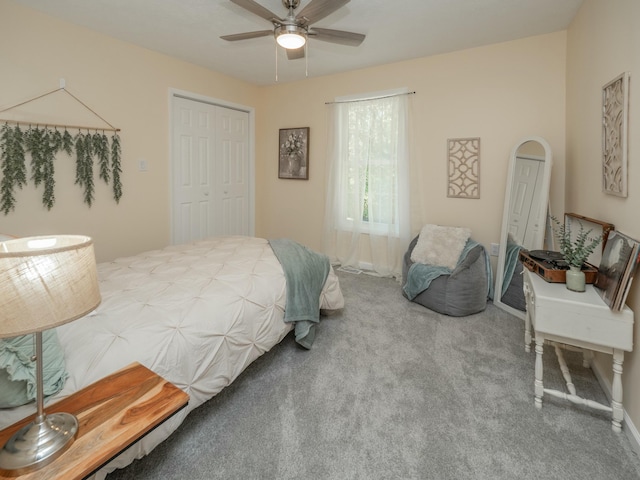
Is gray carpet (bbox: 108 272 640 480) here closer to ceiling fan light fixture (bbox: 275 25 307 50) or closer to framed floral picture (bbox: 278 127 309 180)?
ceiling fan light fixture (bbox: 275 25 307 50)

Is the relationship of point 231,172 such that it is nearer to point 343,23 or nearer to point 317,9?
point 343,23

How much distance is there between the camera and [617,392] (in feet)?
5.16

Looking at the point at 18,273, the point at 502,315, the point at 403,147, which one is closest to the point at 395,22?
the point at 403,147

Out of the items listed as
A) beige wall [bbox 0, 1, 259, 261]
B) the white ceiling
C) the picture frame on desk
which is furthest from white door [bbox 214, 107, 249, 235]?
the picture frame on desk

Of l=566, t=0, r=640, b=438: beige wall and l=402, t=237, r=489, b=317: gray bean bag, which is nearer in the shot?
l=566, t=0, r=640, b=438: beige wall

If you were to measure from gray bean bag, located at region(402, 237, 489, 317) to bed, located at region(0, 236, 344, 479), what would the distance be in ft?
4.88

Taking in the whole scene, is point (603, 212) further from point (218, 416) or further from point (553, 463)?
point (218, 416)

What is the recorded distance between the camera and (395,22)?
8.91 ft

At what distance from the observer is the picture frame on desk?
1495 millimetres

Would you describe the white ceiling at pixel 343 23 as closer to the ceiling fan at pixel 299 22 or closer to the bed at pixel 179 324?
the ceiling fan at pixel 299 22

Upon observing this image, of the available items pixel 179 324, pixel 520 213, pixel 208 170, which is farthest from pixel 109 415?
pixel 208 170

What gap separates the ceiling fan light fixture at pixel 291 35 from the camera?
205 cm

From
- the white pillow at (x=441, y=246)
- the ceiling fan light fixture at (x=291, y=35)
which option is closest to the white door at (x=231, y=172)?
the ceiling fan light fixture at (x=291, y=35)

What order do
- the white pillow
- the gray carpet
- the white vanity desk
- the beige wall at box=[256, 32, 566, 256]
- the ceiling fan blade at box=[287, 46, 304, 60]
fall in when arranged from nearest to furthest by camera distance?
1. the gray carpet
2. the white vanity desk
3. the ceiling fan blade at box=[287, 46, 304, 60]
4. the beige wall at box=[256, 32, 566, 256]
5. the white pillow
